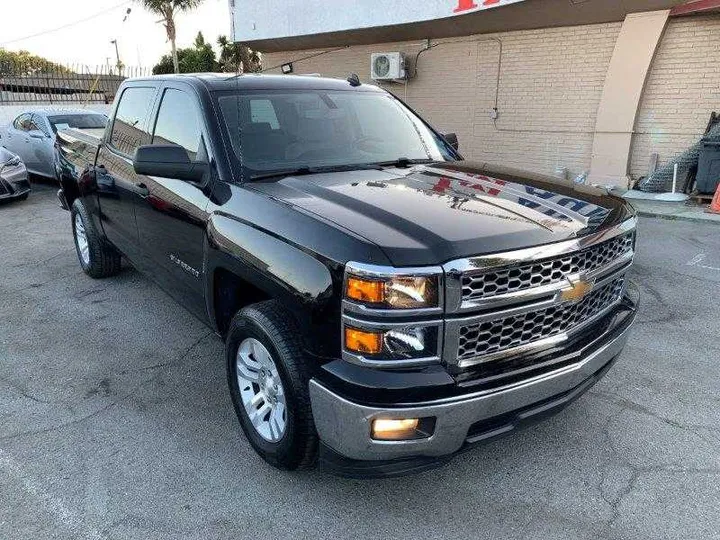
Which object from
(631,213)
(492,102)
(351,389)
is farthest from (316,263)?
(492,102)

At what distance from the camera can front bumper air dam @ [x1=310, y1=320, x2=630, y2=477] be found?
216cm

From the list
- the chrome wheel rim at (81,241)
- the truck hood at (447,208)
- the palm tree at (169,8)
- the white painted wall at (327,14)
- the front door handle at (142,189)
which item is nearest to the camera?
the truck hood at (447,208)

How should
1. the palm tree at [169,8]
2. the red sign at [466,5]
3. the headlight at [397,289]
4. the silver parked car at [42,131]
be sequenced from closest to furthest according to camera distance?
the headlight at [397,289]
the red sign at [466,5]
the silver parked car at [42,131]
the palm tree at [169,8]

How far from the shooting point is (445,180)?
10.2 feet

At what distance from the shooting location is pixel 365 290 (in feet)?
7.05

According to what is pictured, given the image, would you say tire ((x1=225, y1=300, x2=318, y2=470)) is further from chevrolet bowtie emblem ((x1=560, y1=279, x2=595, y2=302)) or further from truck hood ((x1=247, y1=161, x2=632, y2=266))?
chevrolet bowtie emblem ((x1=560, y1=279, x2=595, y2=302))

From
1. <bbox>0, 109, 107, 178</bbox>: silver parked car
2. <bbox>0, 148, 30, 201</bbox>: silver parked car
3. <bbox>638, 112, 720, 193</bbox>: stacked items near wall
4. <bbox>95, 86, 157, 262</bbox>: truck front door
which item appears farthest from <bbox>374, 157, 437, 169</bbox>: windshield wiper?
<bbox>0, 109, 107, 178</bbox>: silver parked car

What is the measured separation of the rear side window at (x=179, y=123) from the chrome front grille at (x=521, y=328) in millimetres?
2062

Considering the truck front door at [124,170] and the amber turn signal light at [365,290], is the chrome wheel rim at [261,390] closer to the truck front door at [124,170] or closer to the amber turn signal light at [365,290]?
the amber turn signal light at [365,290]

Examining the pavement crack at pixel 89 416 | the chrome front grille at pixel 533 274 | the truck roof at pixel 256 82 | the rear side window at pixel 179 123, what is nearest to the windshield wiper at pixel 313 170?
the rear side window at pixel 179 123

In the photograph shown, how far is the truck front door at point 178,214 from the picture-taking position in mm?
3287

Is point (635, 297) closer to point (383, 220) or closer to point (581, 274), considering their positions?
point (581, 274)

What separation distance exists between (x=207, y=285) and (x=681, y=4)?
30.4 ft

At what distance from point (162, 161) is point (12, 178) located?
872cm
